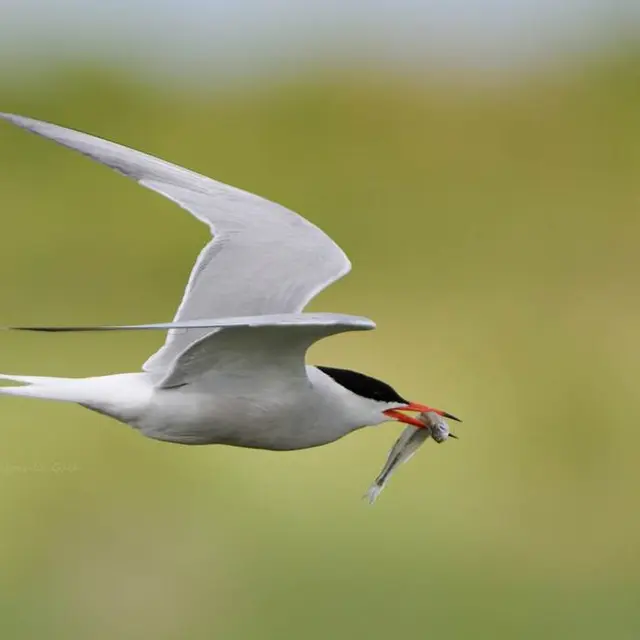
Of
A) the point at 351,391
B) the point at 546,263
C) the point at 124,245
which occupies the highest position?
the point at 351,391

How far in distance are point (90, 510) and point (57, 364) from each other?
5.16 ft

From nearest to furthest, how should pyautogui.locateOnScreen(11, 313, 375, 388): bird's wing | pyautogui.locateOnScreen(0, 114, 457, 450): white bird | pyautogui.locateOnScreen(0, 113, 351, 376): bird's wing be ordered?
pyautogui.locateOnScreen(11, 313, 375, 388): bird's wing → pyautogui.locateOnScreen(0, 114, 457, 450): white bird → pyautogui.locateOnScreen(0, 113, 351, 376): bird's wing

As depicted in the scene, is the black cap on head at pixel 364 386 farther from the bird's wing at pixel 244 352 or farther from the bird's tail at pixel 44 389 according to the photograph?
the bird's tail at pixel 44 389

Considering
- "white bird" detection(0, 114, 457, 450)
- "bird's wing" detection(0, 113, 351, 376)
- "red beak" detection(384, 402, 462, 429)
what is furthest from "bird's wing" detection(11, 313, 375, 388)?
"red beak" detection(384, 402, 462, 429)

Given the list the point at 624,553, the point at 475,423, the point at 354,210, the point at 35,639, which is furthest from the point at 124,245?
the point at 35,639

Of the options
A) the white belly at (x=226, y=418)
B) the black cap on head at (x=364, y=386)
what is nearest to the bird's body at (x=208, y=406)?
the white belly at (x=226, y=418)

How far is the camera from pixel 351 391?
4688 millimetres

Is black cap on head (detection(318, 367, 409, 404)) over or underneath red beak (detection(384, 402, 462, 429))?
over

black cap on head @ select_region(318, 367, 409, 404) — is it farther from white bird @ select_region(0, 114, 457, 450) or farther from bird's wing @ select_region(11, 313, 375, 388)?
bird's wing @ select_region(11, 313, 375, 388)

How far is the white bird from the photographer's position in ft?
14.5

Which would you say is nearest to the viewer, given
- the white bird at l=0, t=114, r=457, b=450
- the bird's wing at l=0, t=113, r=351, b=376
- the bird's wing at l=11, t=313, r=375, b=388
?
the bird's wing at l=11, t=313, r=375, b=388

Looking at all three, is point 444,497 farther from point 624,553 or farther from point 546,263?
point 546,263

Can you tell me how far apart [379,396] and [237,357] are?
44 cm

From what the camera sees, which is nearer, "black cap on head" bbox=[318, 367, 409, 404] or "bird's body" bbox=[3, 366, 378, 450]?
"bird's body" bbox=[3, 366, 378, 450]
